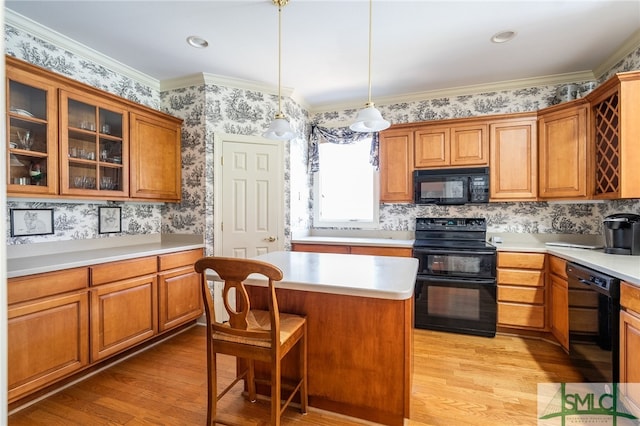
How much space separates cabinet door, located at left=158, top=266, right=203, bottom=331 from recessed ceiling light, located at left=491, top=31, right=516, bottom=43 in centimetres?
350

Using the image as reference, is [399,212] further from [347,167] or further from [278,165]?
[278,165]

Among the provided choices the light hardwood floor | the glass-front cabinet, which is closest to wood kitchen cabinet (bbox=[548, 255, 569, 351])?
the light hardwood floor

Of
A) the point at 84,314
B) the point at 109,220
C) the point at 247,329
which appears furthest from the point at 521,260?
the point at 109,220

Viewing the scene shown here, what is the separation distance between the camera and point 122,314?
2.41 m

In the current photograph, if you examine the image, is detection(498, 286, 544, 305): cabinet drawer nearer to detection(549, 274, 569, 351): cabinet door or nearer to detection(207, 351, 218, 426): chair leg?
detection(549, 274, 569, 351): cabinet door

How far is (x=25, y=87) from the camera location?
2.10 metres

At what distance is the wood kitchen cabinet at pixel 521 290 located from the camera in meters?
2.89

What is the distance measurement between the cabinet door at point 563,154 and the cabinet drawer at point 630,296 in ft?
4.60

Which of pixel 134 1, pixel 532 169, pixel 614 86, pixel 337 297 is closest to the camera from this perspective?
pixel 337 297

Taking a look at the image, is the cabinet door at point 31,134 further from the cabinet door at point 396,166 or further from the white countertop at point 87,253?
the cabinet door at point 396,166

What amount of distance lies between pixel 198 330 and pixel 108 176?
1.76 meters

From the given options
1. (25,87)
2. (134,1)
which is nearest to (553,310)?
(134,1)

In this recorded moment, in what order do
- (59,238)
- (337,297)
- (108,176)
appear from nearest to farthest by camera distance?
1. (337,297)
2. (59,238)
3. (108,176)

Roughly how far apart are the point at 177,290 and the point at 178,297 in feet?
0.24
